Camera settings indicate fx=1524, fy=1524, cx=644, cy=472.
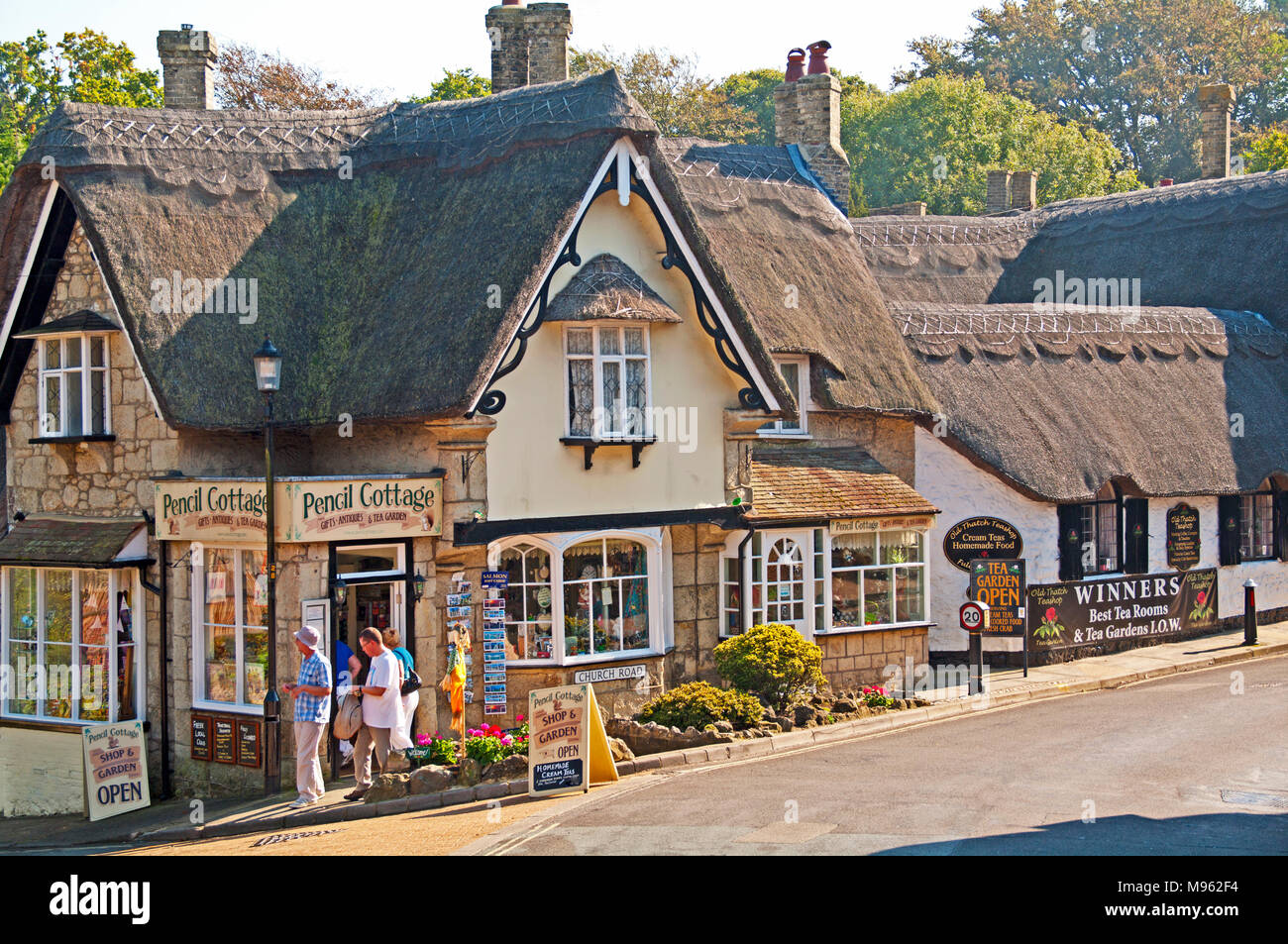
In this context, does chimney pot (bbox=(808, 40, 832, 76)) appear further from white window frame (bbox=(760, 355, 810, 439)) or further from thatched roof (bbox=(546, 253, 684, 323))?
thatched roof (bbox=(546, 253, 684, 323))

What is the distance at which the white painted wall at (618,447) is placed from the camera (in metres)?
19.7

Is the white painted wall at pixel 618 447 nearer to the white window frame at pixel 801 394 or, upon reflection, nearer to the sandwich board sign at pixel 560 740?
the sandwich board sign at pixel 560 740

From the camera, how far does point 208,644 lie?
19.4 meters

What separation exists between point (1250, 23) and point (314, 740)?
67.3 meters

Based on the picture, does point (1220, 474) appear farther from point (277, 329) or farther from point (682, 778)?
point (277, 329)

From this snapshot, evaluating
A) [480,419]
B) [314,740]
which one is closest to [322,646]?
[314,740]

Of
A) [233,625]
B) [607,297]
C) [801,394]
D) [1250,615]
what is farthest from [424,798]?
[1250,615]

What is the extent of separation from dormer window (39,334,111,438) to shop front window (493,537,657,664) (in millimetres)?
5863

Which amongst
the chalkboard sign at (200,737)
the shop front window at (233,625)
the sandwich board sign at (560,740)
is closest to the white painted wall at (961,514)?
the sandwich board sign at (560,740)

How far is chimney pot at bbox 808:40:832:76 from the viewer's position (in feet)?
104

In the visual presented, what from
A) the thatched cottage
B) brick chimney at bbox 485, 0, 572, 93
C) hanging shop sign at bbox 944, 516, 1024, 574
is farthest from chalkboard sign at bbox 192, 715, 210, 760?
hanging shop sign at bbox 944, 516, 1024, 574

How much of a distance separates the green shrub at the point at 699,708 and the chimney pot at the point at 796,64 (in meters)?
17.1

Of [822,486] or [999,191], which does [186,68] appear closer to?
[822,486]
